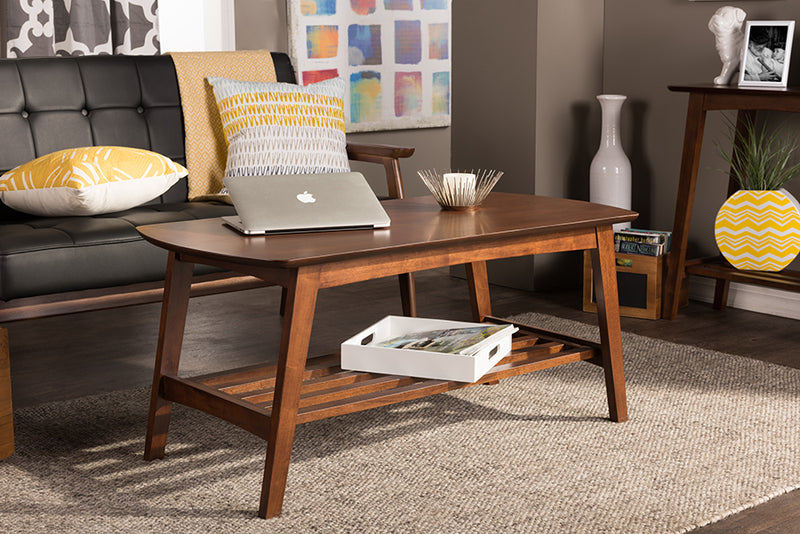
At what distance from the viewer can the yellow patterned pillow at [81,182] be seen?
8.21ft

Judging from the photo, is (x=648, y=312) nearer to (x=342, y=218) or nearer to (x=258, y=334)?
(x=258, y=334)

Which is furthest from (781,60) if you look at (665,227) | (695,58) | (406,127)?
(406,127)

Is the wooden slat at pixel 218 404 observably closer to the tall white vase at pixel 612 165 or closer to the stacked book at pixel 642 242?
the stacked book at pixel 642 242

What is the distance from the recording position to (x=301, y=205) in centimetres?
196

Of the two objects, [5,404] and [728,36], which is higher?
[728,36]

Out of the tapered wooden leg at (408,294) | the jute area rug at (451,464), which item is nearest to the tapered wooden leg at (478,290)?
the jute area rug at (451,464)

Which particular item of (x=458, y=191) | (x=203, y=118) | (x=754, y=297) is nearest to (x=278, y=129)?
(x=203, y=118)

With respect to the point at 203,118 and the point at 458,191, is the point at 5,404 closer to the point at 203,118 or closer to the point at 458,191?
the point at 458,191

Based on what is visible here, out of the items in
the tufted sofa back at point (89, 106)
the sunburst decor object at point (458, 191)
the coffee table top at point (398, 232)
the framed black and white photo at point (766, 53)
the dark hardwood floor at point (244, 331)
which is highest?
the framed black and white photo at point (766, 53)

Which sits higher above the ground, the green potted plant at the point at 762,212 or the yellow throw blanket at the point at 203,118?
the yellow throw blanket at the point at 203,118

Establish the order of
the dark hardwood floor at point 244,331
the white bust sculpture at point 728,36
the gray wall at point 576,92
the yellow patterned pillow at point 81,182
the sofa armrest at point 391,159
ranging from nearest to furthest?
1. the yellow patterned pillow at point 81,182
2. the dark hardwood floor at point 244,331
3. the sofa armrest at point 391,159
4. the white bust sculpture at point 728,36
5. the gray wall at point 576,92

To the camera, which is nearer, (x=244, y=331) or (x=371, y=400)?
(x=371, y=400)

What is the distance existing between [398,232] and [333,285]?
27 centimetres

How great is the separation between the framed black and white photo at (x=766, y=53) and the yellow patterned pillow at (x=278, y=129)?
1.35 meters
